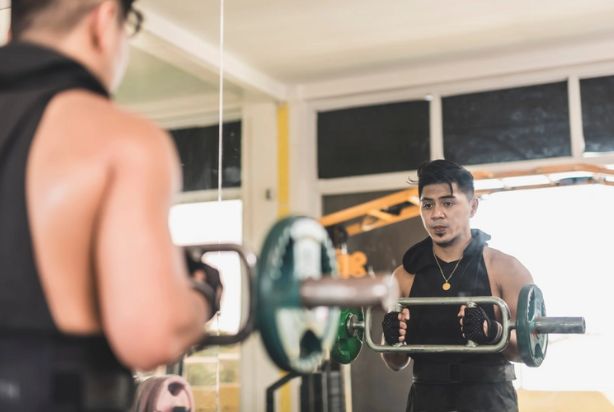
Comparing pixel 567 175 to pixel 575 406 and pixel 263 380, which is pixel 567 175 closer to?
pixel 575 406

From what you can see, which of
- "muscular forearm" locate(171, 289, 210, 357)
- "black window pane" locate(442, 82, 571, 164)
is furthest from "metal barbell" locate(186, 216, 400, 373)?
"black window pane" locate(442, 82, 571, 164)

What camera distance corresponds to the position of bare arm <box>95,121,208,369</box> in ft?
2.62

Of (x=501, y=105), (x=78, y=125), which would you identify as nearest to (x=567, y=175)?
(x=501, y=105)

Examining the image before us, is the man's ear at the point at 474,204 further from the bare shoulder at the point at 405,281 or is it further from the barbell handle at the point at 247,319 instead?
the barbell handle at the point at 247,319

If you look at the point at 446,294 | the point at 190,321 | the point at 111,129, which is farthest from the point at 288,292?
the point at 446,294

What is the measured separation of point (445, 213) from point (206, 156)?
1241mm

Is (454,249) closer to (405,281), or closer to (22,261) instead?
(405,281)

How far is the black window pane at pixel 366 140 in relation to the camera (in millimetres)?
3758

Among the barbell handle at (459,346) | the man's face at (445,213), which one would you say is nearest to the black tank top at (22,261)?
the barbell handle at (459,346)

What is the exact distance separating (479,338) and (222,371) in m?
1.66

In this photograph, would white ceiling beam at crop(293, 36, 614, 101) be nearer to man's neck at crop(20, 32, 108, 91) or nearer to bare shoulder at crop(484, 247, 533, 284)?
bare shoulder at crop(484, 247, 533, 284)

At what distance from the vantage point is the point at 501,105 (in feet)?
11.7

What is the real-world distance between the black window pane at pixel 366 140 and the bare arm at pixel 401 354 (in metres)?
1.15

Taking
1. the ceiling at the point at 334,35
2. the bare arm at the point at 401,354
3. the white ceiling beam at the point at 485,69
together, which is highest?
the ceiling at the point at 334,35
